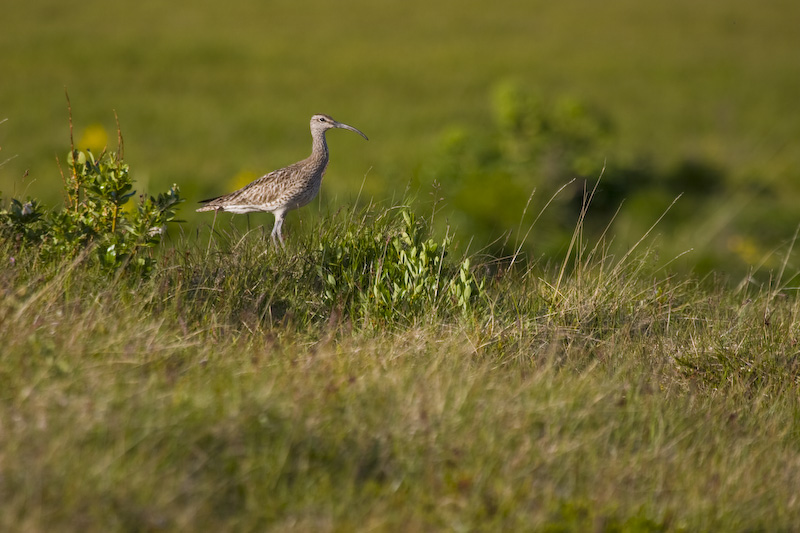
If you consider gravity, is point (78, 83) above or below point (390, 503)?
below

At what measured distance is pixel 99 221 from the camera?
556cm

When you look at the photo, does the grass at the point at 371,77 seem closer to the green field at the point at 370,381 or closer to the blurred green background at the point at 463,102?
the blurred green background at the point at 463,102

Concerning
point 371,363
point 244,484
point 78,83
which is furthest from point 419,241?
point 78,83

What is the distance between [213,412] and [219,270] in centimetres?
192

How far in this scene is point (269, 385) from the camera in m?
3.92

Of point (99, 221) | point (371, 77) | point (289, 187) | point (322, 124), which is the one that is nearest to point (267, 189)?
point (289, 187)

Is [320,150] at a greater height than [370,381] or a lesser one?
greater

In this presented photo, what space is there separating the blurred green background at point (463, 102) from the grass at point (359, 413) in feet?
19.8

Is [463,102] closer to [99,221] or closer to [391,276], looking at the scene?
[391,276]

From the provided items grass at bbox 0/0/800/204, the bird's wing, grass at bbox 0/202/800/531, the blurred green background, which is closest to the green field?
grass at bbox 0/202/800/531

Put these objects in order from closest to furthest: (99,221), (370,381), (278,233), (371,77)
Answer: (370,381) → (99,221) → (278,233) → (371,77)

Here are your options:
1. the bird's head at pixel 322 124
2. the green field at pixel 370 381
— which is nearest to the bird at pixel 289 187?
the bird's head at pixel 322 124

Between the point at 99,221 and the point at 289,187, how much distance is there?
1.93m

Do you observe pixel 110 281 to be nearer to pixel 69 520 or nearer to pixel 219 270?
pixel 219 270
